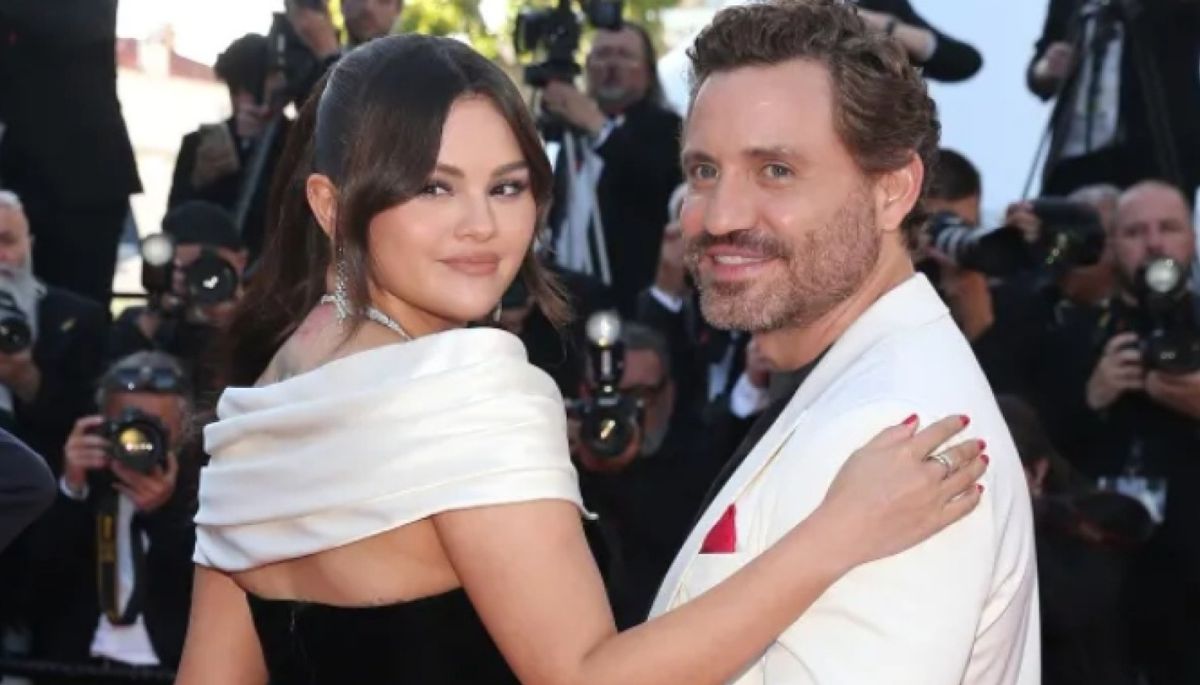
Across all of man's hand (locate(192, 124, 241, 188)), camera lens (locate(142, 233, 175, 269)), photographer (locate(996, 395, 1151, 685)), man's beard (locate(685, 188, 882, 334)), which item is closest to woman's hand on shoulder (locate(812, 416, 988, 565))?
man's beard (locate(685, 188, 882, 334))

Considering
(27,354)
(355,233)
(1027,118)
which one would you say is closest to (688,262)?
(355,233)

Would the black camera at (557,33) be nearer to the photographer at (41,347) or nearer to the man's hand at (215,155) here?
the man's hand at (215,155)

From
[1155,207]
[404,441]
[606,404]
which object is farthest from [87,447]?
[404,441]

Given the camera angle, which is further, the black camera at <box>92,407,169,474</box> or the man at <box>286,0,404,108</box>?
the man at <box>286,0,404,108</box>

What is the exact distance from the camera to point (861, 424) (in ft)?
8.50

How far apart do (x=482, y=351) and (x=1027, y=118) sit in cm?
453

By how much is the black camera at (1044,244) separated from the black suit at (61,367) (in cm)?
244

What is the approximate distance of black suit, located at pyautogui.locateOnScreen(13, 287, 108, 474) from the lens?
6.15m

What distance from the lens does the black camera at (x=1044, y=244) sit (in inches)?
231

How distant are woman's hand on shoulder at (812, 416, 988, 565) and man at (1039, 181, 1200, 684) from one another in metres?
3.13

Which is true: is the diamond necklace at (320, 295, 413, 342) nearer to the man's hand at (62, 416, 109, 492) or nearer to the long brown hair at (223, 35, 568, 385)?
the long brown hair at (223, 35, 568, 385)

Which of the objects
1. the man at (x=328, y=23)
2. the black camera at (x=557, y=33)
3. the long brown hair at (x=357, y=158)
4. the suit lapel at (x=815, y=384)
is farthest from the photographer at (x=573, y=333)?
the suit lapel at (x=815, y=384)

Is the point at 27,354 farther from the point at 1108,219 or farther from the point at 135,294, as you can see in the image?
the point at 1108,219

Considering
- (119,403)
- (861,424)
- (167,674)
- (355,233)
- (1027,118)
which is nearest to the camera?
(861,424)
